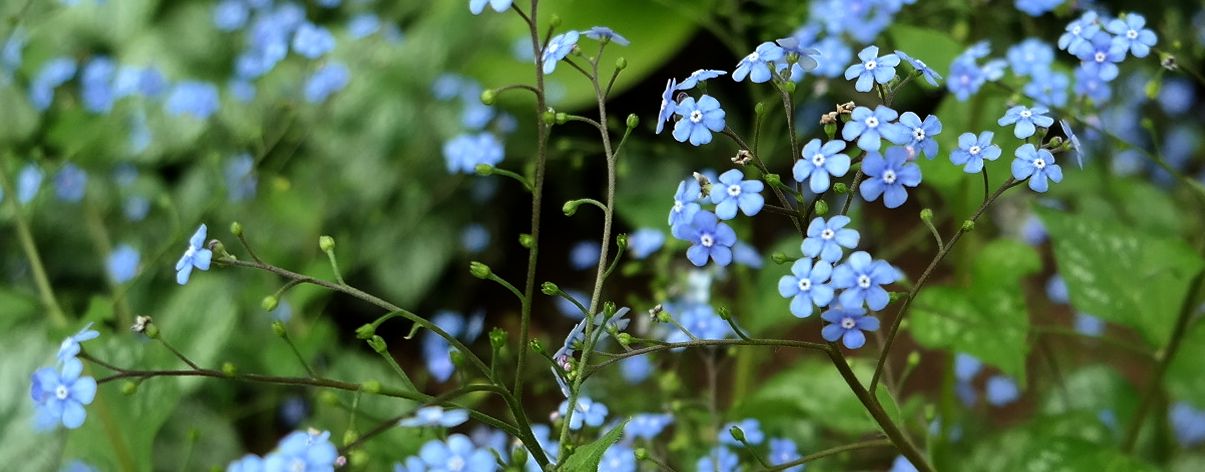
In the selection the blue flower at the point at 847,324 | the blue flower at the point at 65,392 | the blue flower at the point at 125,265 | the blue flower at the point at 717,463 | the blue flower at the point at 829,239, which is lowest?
the blue flower at the point at 125,265

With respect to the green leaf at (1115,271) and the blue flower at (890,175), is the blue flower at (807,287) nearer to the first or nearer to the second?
the blue flower at (890,175)

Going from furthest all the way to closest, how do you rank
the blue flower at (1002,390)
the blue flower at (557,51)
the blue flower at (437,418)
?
the blue flower at (1002,390)
the blue flower at (437,418)
the blue flower at (557,51)

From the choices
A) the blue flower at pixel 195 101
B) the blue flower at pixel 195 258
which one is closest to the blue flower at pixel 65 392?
the blue flower at pixel 195 258

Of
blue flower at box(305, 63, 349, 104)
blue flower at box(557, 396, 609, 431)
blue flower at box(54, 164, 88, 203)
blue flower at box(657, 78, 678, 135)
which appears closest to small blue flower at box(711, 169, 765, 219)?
blue flower at box(657, 78, 678, 135)

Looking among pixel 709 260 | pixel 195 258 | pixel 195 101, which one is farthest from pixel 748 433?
pixel 195 101

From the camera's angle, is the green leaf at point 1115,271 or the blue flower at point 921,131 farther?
the green leaf at point 1115,271

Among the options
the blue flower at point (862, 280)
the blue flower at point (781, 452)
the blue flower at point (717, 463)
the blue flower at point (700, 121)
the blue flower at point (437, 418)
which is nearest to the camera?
the blue flower at point (862, 280)

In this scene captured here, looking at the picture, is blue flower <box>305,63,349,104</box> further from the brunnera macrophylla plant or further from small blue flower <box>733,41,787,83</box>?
small blue flower <box>733,41,787,83</box>
